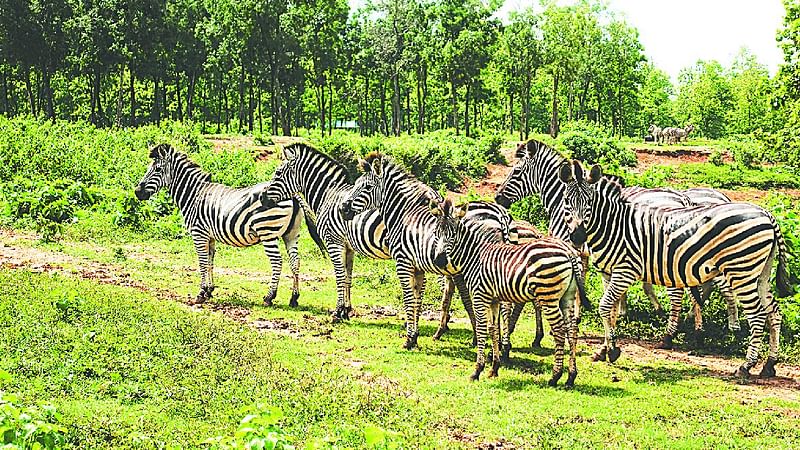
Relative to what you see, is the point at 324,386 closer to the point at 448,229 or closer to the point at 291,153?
the point at 448,229

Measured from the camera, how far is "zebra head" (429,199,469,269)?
11.4m

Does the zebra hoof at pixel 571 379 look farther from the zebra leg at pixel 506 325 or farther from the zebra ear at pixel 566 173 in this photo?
the zebra ear at pixel 566 173

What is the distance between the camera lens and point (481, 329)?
10766 mm

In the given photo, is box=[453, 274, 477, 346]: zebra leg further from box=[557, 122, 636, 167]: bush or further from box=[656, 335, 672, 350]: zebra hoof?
box=[557, 122, 636, 167]: bush

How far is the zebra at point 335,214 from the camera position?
45.4ft

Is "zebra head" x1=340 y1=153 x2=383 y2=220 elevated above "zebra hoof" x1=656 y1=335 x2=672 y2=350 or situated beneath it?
elevated above

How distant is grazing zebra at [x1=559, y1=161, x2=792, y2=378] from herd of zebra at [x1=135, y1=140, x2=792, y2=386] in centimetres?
2

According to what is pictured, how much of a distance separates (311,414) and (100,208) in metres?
16.4

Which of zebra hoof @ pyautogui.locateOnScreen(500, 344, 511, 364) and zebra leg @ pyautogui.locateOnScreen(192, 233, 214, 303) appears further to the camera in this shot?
zebra leg @ pyautogui.locateOnScreen(192, 233, 214, 303)

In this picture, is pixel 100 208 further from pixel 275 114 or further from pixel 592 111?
pixel 592 111

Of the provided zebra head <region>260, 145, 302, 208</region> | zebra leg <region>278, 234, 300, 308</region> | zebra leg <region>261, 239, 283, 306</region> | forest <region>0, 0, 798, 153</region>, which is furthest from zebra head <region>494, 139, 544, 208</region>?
forest <region>0, 0, 798, 153</region>

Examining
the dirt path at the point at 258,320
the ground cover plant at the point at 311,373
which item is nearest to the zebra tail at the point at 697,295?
the ground cover plant at the point at 311,373

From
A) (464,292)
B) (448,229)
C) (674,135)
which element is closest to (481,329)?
(448,229)

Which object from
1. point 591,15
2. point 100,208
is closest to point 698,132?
point 591,15
